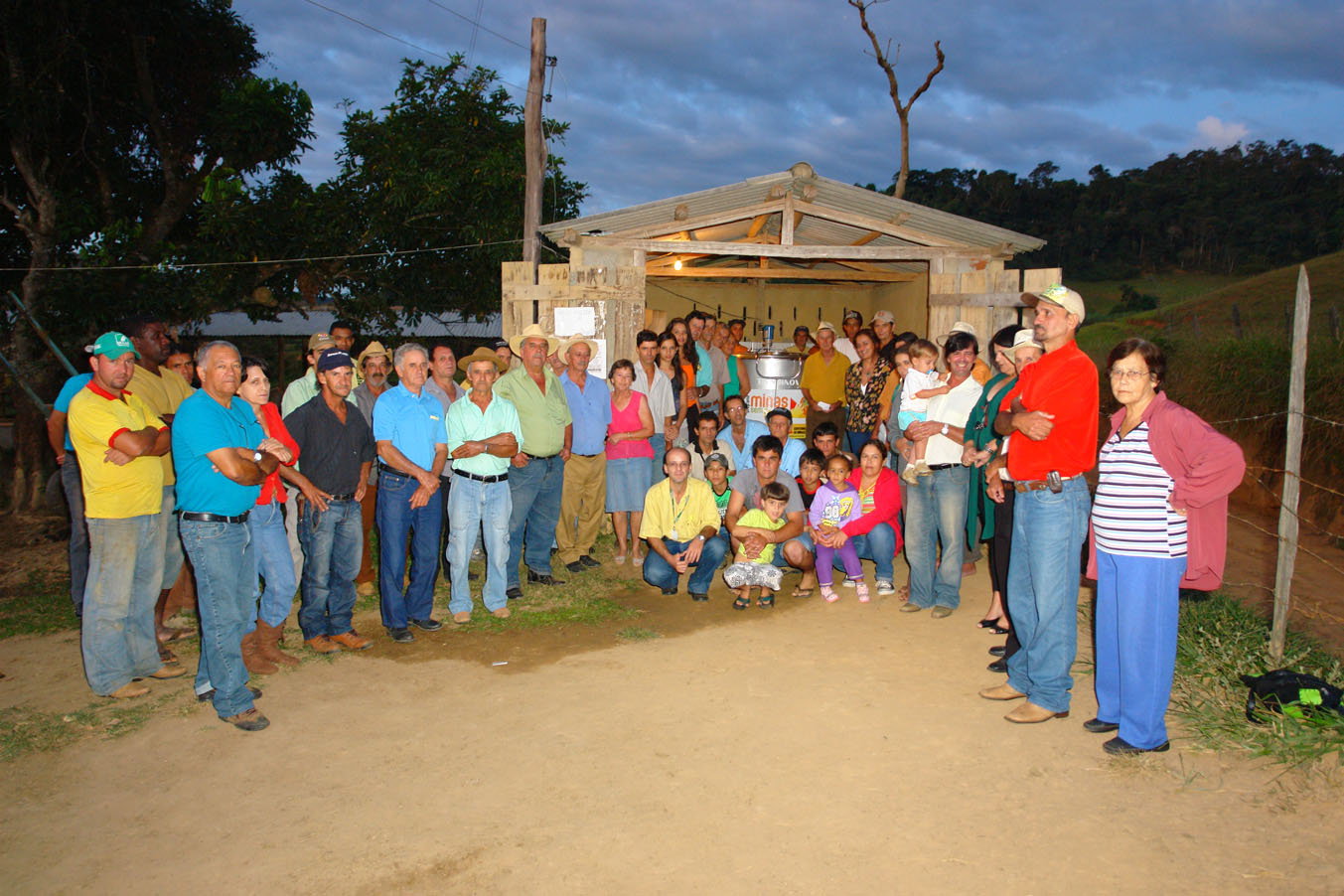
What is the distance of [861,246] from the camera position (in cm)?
869

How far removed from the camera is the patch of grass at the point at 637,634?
539 cm

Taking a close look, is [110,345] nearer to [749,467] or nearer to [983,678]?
[749,467]

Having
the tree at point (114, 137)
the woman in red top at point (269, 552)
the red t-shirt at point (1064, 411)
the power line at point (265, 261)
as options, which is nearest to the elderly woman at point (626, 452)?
the woman in red top at point (269, 552)

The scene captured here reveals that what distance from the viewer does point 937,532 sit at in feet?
19.4

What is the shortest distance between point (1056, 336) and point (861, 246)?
16.1ft

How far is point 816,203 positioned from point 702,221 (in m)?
1.14

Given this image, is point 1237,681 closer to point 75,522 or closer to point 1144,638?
point 1144,638

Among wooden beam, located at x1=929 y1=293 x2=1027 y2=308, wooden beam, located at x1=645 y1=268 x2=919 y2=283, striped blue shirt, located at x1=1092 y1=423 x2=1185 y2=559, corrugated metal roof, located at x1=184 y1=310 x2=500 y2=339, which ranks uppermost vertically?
wooden beam, located at x1=645 y1=268 x2=919 y2=283

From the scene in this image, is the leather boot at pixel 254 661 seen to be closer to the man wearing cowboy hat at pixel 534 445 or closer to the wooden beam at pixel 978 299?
the man wearing cowboy hat at pixel 534 445

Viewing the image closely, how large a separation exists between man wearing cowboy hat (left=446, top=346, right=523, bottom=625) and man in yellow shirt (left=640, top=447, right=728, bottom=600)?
3.60ft

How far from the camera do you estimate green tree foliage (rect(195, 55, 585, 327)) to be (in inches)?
434

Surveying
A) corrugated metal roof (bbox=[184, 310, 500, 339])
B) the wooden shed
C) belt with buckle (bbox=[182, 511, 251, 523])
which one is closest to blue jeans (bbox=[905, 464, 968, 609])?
the wooden shed

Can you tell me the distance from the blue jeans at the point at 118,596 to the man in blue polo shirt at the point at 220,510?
18.8 inches

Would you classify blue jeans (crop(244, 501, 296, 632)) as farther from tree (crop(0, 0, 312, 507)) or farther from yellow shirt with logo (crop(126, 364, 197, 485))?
tree (crop(0, 0, 312, 507))
